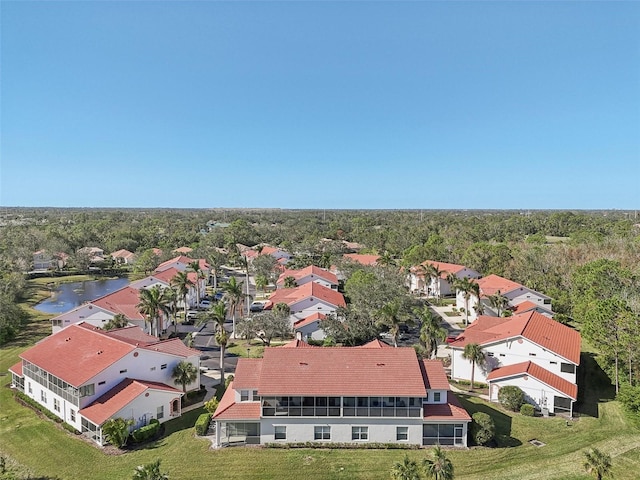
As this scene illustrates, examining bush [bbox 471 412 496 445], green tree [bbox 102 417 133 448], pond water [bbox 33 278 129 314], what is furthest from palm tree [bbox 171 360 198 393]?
pond water [bbox 33 278 129 314]

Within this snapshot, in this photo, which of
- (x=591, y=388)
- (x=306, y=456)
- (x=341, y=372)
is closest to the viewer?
(x=306, y=456)

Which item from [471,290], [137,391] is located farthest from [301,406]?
[471,290]

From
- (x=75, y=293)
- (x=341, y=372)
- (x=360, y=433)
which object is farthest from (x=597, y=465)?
(x=75, y=293)

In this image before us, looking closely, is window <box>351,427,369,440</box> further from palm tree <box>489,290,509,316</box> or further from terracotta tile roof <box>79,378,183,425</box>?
palm tree <box>489,290,509,316</box>

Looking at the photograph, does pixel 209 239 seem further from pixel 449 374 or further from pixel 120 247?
pixel 449 374

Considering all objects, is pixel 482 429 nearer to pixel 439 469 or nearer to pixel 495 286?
pixel 439 469
